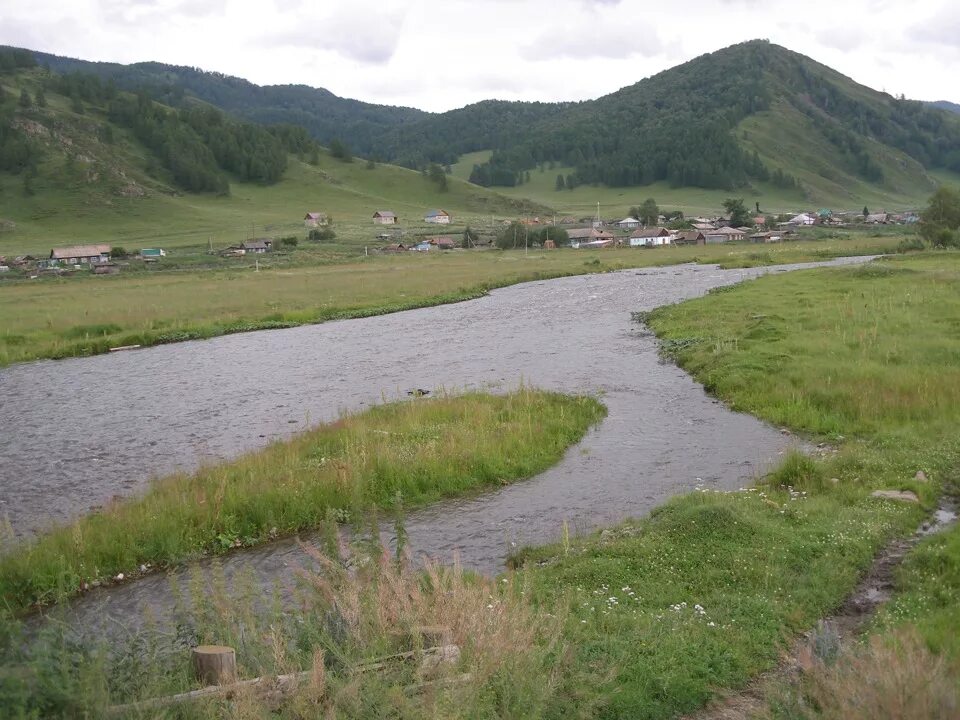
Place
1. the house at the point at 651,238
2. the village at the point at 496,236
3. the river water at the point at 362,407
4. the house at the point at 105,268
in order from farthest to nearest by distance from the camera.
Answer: the house at the point at 651,238, the village at the point at 496,236, the house at the point at 105,268, the river water at the point at 362,407

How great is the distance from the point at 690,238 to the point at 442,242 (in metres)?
51.8

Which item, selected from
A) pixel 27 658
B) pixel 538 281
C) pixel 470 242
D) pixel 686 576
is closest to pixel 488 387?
pixel 686 576

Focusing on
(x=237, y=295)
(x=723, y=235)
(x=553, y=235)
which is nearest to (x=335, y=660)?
(x=237, y=295)

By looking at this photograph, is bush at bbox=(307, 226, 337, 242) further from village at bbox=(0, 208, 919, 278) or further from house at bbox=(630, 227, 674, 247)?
house at bbox=(630, 227, 674, 247)

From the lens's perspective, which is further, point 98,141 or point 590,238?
point 98,141

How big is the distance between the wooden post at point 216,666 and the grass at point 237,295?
112ft

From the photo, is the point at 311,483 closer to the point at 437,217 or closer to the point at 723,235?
the point at 723,235

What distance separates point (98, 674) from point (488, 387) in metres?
20.0

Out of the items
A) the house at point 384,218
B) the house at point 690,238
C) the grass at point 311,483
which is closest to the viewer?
the grass at point 311,483

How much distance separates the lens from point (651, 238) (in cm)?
14800

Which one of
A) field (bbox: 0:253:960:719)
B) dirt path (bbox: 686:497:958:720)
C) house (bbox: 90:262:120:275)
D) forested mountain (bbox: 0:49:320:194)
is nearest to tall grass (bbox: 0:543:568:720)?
field (bbox: 0:253:960:719)

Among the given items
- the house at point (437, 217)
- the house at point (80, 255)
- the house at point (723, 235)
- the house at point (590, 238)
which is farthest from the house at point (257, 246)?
the house at point (723, 235)

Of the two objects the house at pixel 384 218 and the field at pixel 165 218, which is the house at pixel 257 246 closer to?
the field at pixel 165 218

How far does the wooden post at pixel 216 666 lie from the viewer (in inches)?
278
